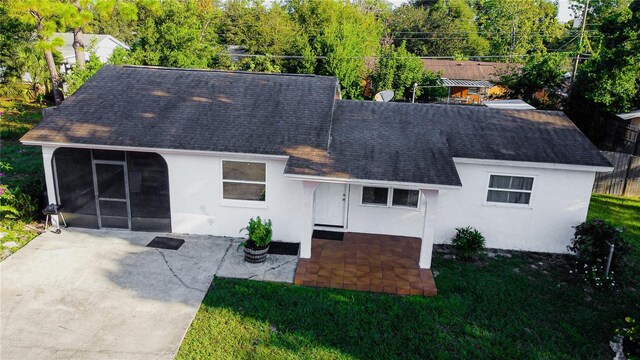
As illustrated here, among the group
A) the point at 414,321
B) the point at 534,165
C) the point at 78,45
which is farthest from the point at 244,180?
the point at 78,45

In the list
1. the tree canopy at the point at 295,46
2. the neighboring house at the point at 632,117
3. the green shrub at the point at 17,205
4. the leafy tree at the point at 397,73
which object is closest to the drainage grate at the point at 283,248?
the green shrub at the point at 17,205

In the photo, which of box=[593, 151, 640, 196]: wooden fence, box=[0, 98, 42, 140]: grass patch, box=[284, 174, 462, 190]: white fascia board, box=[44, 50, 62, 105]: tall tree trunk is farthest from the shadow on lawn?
box=[44, 50, 62, 105]: tall tree trunk

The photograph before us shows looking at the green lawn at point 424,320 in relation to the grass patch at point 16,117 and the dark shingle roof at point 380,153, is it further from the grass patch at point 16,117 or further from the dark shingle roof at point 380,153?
the grass patch at point 16,117

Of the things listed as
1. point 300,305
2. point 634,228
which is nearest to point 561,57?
point 634,228

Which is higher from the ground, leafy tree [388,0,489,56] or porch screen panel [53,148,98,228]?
leafy tree [388,0,489,56]

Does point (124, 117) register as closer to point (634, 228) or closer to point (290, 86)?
point (290, 86)

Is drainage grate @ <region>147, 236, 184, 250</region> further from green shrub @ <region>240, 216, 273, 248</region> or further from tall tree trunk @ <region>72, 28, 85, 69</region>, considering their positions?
tall tree trunk @ <region>72, 28, 85, 69</region>
